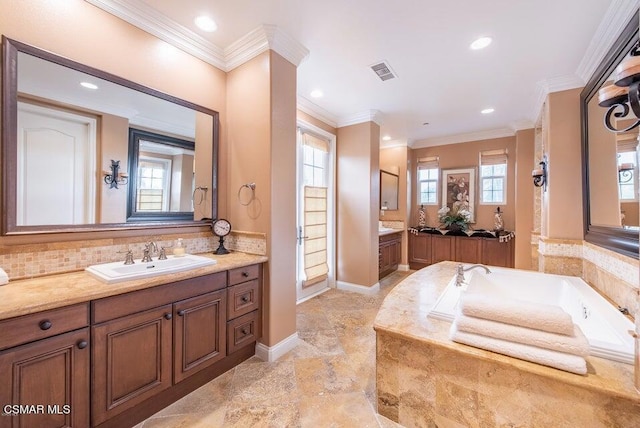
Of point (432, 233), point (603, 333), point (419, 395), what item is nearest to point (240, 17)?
point (419, 395)

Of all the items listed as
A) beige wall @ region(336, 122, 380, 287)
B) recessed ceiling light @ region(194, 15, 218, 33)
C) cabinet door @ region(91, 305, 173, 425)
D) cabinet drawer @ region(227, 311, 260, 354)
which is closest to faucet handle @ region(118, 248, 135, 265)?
cabinet door @ region(91, 305, 173, 425)

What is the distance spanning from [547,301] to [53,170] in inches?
151

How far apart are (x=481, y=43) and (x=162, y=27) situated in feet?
8.50

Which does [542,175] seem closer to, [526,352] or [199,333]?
[526,352]

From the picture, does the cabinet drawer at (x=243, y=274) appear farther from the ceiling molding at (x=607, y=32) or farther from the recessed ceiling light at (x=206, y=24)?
the ceiling molding at (x=607, y=32)

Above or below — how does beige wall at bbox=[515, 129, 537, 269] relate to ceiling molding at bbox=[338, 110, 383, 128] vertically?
below

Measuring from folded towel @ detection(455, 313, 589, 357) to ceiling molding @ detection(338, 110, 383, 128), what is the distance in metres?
3.02

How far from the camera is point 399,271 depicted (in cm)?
512

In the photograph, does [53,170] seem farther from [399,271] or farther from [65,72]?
[399,271]

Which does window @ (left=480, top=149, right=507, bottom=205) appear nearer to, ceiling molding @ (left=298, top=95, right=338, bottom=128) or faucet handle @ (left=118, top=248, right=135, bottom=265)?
ceiling molding @ (left=298, top=95, right=338, bottom=128)

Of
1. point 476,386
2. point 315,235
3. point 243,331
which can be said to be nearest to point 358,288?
point 315,235

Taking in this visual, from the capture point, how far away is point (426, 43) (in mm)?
2174

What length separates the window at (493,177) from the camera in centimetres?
461

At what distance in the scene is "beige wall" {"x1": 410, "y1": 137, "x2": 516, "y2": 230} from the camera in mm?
4539
